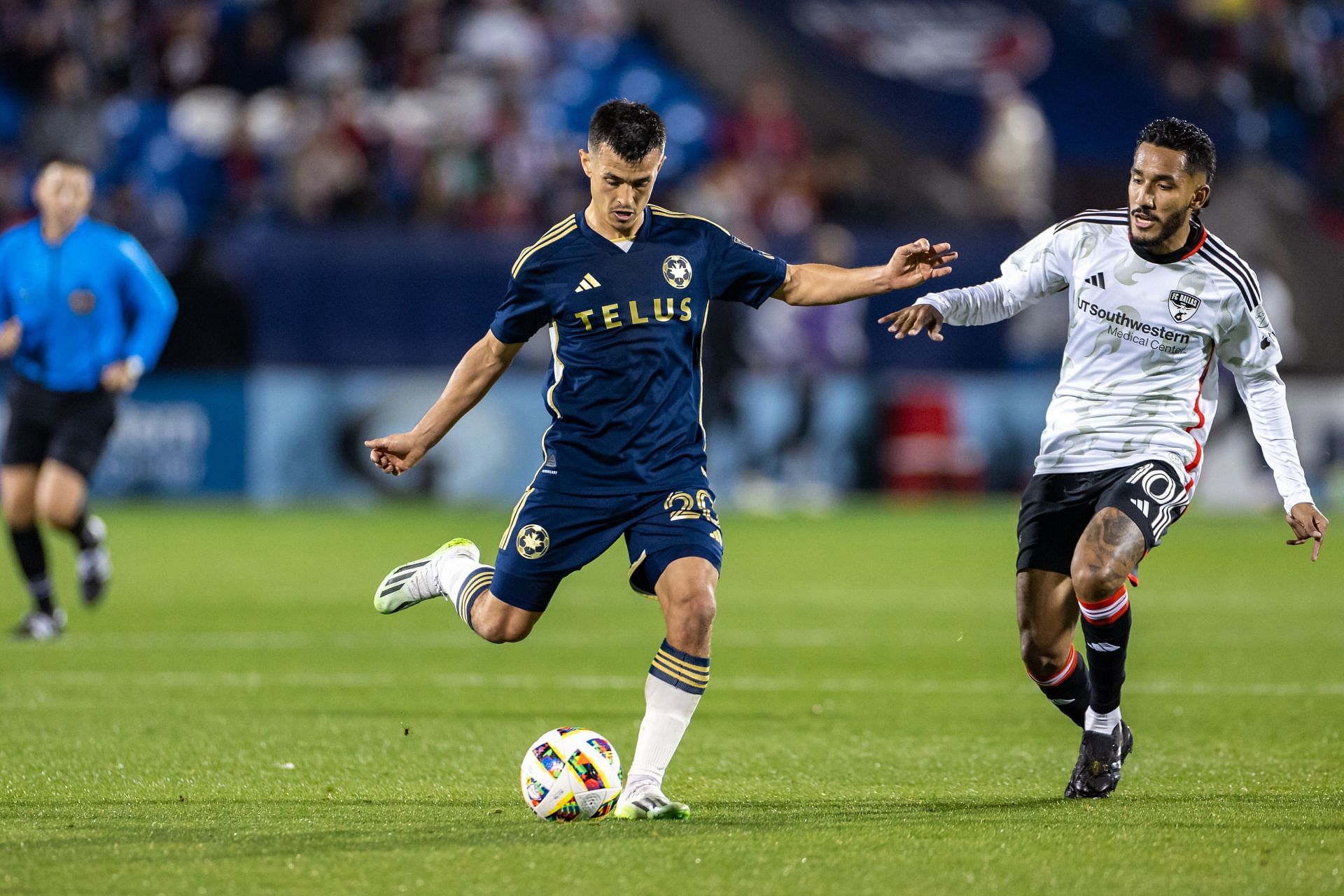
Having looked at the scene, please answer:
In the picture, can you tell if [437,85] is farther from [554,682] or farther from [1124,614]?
[1124,614]

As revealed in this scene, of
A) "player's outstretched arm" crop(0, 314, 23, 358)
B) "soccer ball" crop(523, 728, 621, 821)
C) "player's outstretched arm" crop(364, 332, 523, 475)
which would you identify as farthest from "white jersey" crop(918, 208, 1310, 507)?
"player's outstretched arm" crop(0, 314, 23, 358)

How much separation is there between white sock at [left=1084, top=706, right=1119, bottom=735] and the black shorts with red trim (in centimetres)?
49

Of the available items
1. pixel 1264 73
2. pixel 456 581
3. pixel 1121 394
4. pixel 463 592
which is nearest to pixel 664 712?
pixel 463 592

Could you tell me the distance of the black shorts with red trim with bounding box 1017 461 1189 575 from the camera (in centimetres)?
640

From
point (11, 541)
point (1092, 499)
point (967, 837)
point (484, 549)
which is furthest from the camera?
point (484, 549)

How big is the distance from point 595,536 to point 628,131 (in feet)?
4.26

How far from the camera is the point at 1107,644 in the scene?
6.52 meters

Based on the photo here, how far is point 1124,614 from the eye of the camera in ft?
21.4

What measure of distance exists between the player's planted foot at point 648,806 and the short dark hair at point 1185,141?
263 centimetres

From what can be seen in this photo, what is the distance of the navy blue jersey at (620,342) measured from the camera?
6.21 meters

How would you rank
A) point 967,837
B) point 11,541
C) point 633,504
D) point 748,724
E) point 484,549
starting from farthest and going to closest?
point 484,549 → point 11,541 → point 748,724 → point 633,504 → point 967,837

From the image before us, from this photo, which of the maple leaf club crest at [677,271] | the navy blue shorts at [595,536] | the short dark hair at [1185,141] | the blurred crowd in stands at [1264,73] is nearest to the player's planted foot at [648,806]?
the navy blue shorts at [595,536]

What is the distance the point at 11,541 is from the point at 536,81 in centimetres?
1353

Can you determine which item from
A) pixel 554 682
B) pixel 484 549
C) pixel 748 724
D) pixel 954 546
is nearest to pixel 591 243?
pixel 748 724
